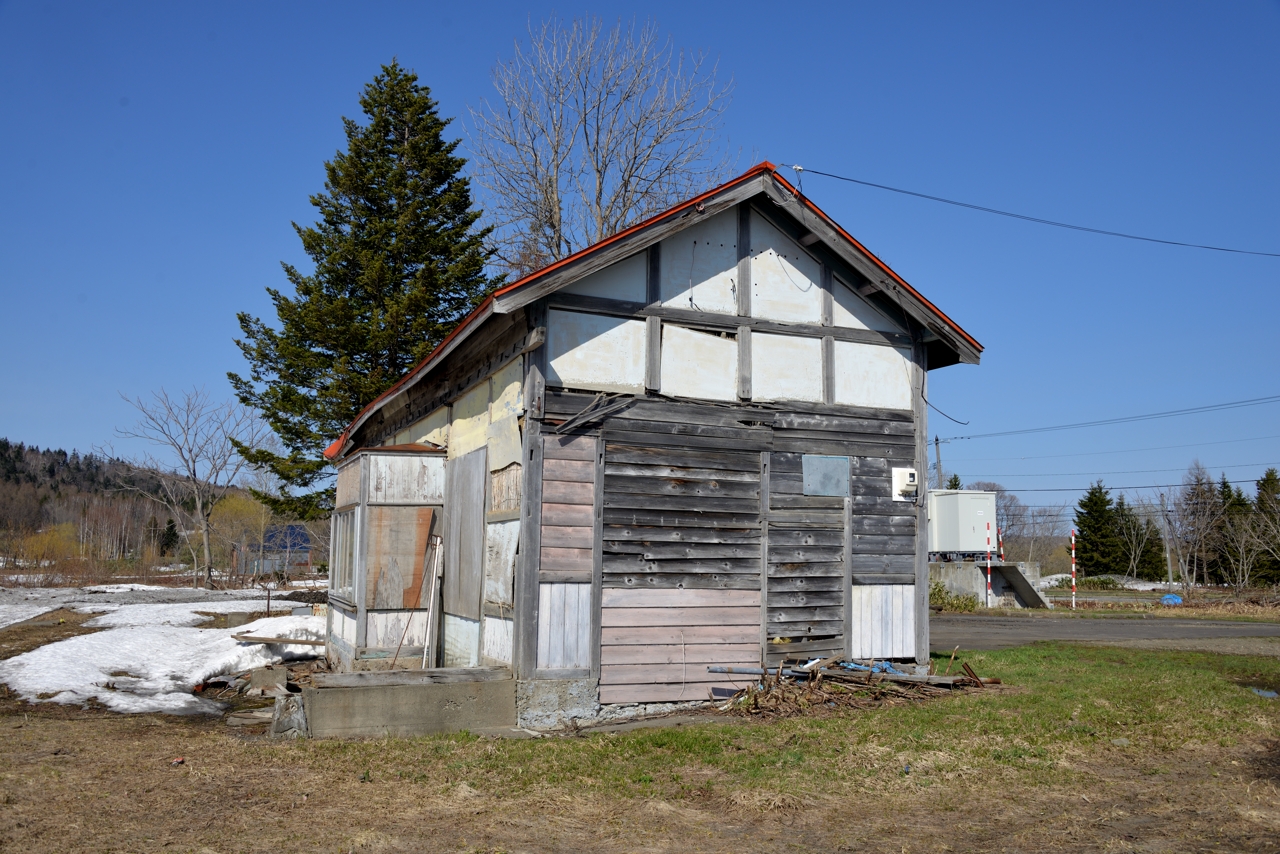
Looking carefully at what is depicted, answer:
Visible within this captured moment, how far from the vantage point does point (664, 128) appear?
87.8 ft

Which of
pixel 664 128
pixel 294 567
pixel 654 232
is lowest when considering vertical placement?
pixel 294 567

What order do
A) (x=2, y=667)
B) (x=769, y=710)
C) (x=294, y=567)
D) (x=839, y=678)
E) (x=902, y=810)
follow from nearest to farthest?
(x=902, y=810)
(x=769, y=710)
(x=839, y=678)
(x=2, y=667)
(x=294, y=567)

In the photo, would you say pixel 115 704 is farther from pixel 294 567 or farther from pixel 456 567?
pixel 294 567

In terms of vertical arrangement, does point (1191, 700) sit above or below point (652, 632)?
below

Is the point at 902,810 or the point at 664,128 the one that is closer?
the point at 902,810

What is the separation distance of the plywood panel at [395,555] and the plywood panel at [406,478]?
0.55 ft

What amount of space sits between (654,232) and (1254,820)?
7.55 m

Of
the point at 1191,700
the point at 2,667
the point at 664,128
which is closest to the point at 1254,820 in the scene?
the point at 1191,700

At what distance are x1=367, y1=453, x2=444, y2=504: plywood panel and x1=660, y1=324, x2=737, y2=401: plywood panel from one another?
400 cm

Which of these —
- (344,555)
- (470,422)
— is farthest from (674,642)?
(344,555)

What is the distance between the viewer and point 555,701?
991cm

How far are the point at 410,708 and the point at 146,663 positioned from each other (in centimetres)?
791

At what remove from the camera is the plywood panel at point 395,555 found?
Answer: 40.6ft

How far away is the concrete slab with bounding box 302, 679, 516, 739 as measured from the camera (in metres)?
8.97
